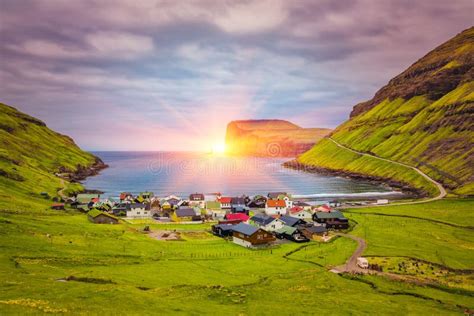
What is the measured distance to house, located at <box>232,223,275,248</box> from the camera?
88875 mm

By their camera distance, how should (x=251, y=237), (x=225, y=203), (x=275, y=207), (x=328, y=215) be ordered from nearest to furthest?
(x=251, y=237) → (x=328, y=215) → (x=275, y=207) → (x=225, y=203)

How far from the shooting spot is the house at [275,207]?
142m

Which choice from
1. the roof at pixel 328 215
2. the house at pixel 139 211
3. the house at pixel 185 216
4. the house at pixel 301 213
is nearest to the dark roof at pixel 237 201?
the house at pixel 185 216

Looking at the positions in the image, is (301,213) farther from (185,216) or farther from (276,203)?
(185,216)

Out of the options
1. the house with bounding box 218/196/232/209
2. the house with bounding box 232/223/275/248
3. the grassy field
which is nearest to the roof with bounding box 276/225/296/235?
the grassy field

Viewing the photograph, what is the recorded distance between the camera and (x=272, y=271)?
219 ft

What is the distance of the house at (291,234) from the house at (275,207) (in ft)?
129

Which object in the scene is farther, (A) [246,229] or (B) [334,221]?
(B) [334,221]

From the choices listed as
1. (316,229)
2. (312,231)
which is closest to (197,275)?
(312,231)

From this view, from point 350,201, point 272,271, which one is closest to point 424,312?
point 272,271

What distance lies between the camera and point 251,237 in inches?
3492

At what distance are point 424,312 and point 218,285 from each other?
28704mm

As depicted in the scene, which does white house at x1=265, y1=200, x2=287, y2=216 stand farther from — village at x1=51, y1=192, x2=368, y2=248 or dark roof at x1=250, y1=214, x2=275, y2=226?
dark roof at x1=250, y1=214, x2=275, y2=226

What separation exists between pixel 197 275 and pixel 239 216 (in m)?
60.7
